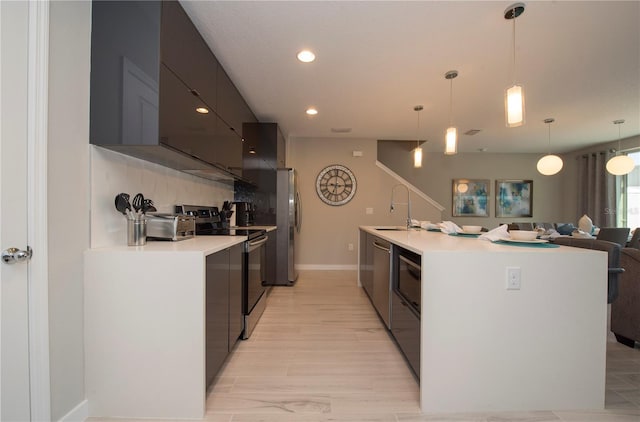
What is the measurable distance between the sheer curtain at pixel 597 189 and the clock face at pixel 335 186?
16.2 ft

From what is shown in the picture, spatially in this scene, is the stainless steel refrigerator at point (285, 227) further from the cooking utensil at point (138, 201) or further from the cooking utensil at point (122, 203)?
the cooking utensil at point (122, 203)

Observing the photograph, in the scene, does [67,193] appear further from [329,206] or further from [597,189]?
[597,189]

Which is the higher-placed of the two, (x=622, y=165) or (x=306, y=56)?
(x=306, y=56)

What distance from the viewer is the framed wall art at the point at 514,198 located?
671cm

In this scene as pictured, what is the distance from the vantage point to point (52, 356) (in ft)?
4.04

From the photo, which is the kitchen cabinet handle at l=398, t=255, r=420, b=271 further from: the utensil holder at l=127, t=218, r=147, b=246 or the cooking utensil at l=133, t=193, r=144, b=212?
the cooking utensil at l=133, t=193, r=144, b=212

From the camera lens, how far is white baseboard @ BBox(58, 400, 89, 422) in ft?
4.24

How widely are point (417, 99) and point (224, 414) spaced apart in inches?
133

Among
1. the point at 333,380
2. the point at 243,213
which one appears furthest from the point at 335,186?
the point at 333,380

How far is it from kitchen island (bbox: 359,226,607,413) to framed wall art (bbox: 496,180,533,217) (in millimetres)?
6063

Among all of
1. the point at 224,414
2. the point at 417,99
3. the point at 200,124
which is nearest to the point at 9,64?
the point at 200,124

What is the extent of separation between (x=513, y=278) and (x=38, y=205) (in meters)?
2.23

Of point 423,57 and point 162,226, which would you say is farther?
point 423,57

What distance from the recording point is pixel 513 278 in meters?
1.43
